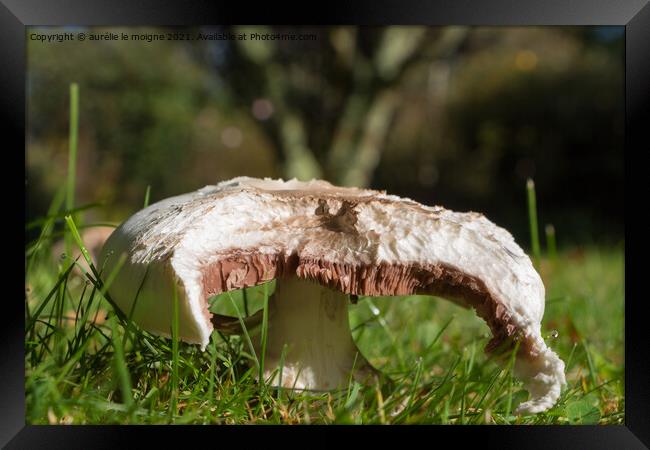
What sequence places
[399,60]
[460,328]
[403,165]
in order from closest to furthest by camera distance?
[460,328]
[399,60]
[403,165]

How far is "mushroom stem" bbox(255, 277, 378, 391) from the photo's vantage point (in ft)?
5.29

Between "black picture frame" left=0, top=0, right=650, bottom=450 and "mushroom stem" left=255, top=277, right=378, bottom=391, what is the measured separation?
36 cm

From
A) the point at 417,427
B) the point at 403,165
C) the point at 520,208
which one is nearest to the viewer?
the point at 417,427

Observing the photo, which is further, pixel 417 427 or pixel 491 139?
pixel 491 139

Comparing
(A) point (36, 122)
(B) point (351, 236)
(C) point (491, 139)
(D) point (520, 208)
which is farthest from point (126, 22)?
(A) point (36, 122)

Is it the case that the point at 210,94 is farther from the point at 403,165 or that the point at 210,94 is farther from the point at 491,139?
the point at 491,139

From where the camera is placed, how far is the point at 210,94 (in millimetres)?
18141

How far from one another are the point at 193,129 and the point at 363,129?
906cm

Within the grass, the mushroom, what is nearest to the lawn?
the grass

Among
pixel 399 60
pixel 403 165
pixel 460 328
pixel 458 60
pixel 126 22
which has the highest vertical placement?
pixel 458 60

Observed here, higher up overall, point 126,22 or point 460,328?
point 126,22

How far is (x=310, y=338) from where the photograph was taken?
1.64 metres

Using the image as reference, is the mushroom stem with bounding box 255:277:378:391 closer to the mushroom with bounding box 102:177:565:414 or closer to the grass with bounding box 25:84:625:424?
the grass with bounding box 25:84:625:424

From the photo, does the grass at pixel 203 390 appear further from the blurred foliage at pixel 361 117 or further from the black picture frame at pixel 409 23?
the blurred foliage at pixel 361 117
